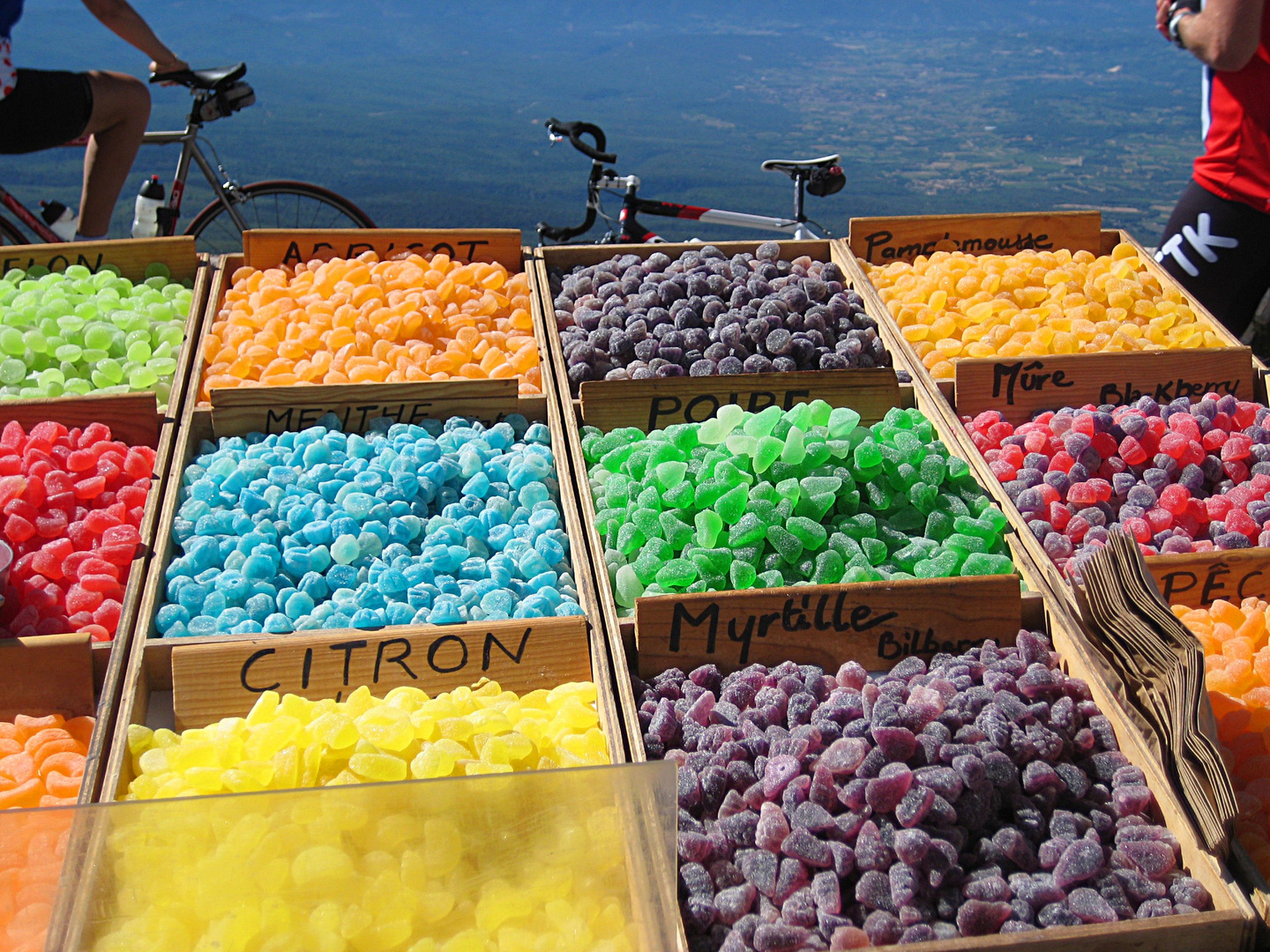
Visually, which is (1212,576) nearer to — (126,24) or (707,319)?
(707,319)

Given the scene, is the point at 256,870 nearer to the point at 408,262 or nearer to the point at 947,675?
the point at 947,675

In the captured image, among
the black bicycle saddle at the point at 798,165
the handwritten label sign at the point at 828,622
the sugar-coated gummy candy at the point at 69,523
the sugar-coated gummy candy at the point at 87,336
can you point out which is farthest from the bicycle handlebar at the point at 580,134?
the handwritten label sign at the point at 828,622

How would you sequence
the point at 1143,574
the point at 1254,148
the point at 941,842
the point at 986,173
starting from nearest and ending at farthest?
the point at 941,842 < the point at 1143,574 < the point at 1254,148 < the point at 986,173

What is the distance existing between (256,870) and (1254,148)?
2.89m

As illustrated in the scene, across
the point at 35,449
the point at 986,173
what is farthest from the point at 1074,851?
the point at 986,173

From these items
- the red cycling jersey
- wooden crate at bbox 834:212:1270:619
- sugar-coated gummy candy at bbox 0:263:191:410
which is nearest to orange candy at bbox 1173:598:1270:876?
wooden crate at bbox 834:212:1270:619

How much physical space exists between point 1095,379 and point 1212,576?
0.64 meters

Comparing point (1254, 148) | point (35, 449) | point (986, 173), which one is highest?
point (1254, 148)

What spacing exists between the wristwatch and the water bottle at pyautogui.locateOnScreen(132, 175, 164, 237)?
11.2 ft

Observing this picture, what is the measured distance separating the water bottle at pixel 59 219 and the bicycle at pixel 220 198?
5 centimetres

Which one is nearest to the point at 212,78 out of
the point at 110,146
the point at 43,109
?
the point at 110,146

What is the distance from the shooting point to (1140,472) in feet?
6.51

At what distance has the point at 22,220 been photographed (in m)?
3.39

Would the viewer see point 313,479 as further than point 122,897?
Yes
